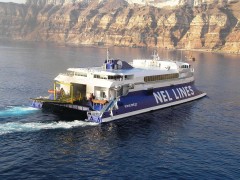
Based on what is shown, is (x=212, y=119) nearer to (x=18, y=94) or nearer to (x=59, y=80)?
(x=59, y=80)

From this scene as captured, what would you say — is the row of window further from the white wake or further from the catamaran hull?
the white wake

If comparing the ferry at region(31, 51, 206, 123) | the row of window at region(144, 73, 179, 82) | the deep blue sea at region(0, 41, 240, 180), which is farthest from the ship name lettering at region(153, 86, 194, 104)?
the row of window at region(144, 73, 179, 82)

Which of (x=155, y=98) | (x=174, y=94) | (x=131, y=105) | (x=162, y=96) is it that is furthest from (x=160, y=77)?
(x=131, y=105)

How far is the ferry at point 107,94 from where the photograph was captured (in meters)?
62.6

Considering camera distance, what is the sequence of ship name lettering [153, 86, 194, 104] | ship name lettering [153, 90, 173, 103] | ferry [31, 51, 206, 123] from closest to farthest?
ferry [31, 51, 206, 123] → ship name lettering [153, 90, 173, 103] → ship name lettering [153, 86, 194, 104]

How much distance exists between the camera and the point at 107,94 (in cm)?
6412

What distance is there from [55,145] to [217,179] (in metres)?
21.6

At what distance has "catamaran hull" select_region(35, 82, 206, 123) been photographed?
61.6 meters

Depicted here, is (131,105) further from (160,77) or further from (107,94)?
(160,77)

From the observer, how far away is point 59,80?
6819 cm

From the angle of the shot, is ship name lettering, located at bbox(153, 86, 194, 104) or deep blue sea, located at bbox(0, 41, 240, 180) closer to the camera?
deep blue sea, located at bbox(0, 41, 240, 180)

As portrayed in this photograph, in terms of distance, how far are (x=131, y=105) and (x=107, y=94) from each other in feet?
16.3

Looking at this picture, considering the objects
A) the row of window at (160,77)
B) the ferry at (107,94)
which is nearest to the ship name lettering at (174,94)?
the ferry at (107,94)

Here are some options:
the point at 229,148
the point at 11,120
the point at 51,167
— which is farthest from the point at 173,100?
the point at 51,167
